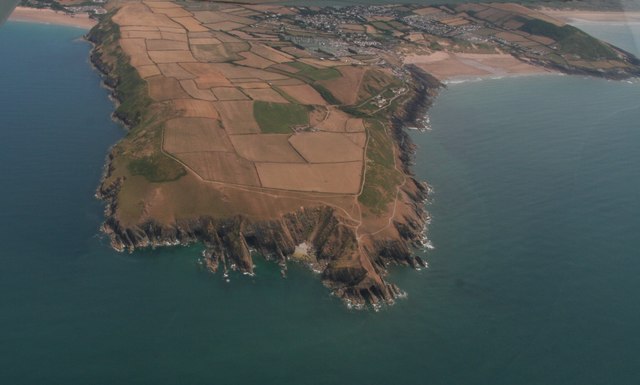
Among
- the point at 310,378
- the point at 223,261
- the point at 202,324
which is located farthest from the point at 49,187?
the point at 310,378

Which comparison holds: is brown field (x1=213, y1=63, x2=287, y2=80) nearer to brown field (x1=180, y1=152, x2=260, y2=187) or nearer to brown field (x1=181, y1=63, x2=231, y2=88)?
brown field (x1=181, y1=63, x2=231, y2=88)

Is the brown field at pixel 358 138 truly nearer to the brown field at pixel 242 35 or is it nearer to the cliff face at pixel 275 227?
the cliff face at pixel 275 227

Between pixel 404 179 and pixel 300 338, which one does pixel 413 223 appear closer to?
pixel 404 179

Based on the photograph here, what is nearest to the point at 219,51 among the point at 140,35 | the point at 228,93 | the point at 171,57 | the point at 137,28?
the point at 171,57

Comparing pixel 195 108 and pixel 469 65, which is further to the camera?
pixel 469 65

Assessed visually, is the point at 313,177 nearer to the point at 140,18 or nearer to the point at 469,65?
the point at 469,65
